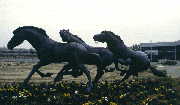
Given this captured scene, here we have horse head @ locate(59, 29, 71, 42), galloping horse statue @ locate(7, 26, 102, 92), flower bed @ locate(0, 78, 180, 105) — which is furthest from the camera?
horse head @ locate(59, 29, 71, 42)

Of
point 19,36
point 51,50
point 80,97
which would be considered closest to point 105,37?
point 51,50

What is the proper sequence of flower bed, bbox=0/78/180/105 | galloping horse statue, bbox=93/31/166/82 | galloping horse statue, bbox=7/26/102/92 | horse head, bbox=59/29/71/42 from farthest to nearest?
1. galloping horse statue, bbox=93/31/166/82
2. horse head, bbox=59/29/71/42
3. galloping horse statue, bbox=7/26/102/92
4. flower bed, bbox=0/78/180/105

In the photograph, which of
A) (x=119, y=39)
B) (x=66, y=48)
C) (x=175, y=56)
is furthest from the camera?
(x=175, y=56)

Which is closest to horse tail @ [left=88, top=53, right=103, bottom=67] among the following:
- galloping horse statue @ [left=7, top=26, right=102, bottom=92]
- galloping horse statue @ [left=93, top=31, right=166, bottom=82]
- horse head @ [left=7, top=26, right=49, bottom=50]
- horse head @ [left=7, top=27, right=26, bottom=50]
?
galloping horse statue @ [left=7, top=26, right=102, bottom=92]

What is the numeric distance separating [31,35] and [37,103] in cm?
252

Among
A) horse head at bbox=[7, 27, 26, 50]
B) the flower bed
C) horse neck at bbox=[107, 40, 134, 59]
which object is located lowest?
the flower bed

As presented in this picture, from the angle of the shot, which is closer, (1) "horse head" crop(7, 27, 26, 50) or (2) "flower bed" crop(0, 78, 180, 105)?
(2) "flower bed" crop(0, 78, 180, 105)

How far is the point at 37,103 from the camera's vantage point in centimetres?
430

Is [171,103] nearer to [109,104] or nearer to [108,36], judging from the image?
[109,104]

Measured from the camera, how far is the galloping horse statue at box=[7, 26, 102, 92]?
213 inches

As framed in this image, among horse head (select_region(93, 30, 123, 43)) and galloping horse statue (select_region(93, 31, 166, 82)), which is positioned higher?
horse head (select_region(93, 30, 123, 43))

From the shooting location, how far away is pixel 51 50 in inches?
215

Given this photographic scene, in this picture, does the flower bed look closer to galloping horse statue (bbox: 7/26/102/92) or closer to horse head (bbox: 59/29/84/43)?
galloping horse statue (bbox: 7/26/102/92)

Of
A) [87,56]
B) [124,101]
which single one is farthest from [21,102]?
[124,101]
